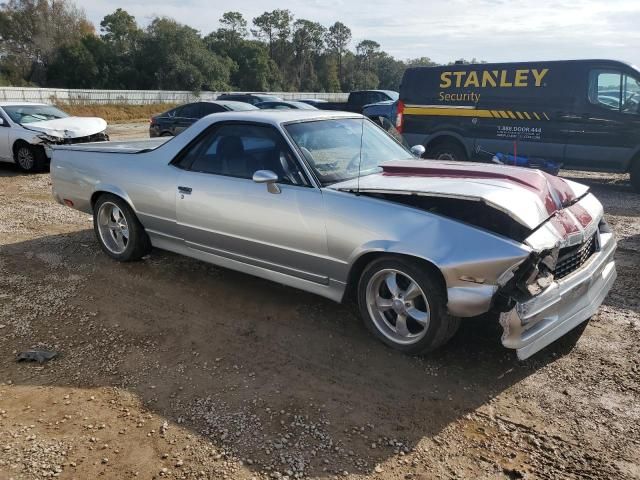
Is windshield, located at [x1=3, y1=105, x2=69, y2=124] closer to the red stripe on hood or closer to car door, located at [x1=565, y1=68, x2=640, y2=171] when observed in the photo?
the red stripe on hood

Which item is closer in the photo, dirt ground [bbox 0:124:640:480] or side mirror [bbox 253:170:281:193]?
dirt ground [bbox 0:124:640:480]

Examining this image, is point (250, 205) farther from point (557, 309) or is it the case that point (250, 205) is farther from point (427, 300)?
point (557, 309)

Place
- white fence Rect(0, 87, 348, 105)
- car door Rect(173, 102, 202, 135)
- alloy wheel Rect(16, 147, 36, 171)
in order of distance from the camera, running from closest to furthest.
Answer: alloy wheel Rect(16, 147, 36, 171) < car door Rect(173, 102, 202, 135) < white fence Rect(0, 87, 348, 105)

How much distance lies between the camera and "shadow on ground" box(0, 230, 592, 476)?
9.68 ft

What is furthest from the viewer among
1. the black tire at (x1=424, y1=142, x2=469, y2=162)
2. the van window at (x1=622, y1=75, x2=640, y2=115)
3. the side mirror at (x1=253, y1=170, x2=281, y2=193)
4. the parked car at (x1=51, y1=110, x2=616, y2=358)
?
the black tire at (x1=424, y1=142, x2=469, y2=162)

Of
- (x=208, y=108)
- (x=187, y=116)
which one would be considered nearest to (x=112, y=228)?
(x=208, y=108)

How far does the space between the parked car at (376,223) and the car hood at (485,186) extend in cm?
1

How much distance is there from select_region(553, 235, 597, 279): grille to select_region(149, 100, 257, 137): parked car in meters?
11.2

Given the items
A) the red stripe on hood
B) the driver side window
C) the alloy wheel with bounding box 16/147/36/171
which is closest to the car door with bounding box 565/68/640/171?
the red stripe on hood

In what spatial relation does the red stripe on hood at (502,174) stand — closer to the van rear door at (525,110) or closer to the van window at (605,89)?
the van rear door at (525,110)

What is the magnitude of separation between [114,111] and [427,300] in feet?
98.9

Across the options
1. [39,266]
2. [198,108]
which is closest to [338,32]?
[198,108]

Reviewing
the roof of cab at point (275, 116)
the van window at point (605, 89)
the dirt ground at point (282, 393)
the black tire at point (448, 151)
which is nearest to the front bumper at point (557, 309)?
the dirt ground at point (282, 393)

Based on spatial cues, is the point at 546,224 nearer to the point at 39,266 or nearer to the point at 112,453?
the point at 112,453
